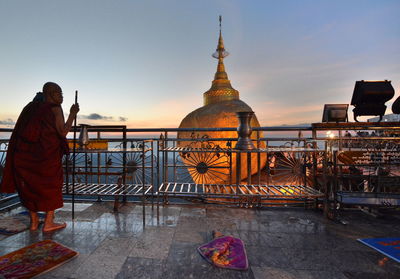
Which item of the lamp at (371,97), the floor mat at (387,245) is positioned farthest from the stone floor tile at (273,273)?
the lamp at (371,97)

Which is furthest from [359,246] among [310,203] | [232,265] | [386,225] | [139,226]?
[139,226]

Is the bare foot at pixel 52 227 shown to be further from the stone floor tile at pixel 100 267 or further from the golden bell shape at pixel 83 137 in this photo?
the golden bell shape at pixel 83 137

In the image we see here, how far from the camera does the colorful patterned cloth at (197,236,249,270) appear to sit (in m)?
1.47

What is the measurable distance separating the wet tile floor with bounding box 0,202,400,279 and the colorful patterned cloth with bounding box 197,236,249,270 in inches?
2.1

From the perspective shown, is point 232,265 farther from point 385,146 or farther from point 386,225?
point 385,146

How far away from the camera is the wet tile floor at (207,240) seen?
1416mm

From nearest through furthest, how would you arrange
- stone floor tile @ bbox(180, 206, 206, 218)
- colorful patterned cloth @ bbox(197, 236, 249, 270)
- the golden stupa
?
colorful patterned cloth @ bbox(197, 236, 249, 270) < stone floor tile @ bbox(180, 206, 206, 218) < the golden stupa

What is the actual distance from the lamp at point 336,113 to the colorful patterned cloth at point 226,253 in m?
2.30

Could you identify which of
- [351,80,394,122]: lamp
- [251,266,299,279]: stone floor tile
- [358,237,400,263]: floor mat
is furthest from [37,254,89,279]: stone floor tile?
[351,80,394,122]: lamp

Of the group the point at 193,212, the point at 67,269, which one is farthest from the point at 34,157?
the point at 193,212

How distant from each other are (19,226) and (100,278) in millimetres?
1620

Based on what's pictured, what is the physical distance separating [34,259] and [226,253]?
5.40 ft

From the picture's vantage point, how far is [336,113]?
2732 millimetres

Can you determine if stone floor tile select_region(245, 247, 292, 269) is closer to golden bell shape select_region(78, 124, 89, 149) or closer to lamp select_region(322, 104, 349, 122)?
lamp select_region(322, 104, 349, 122)
